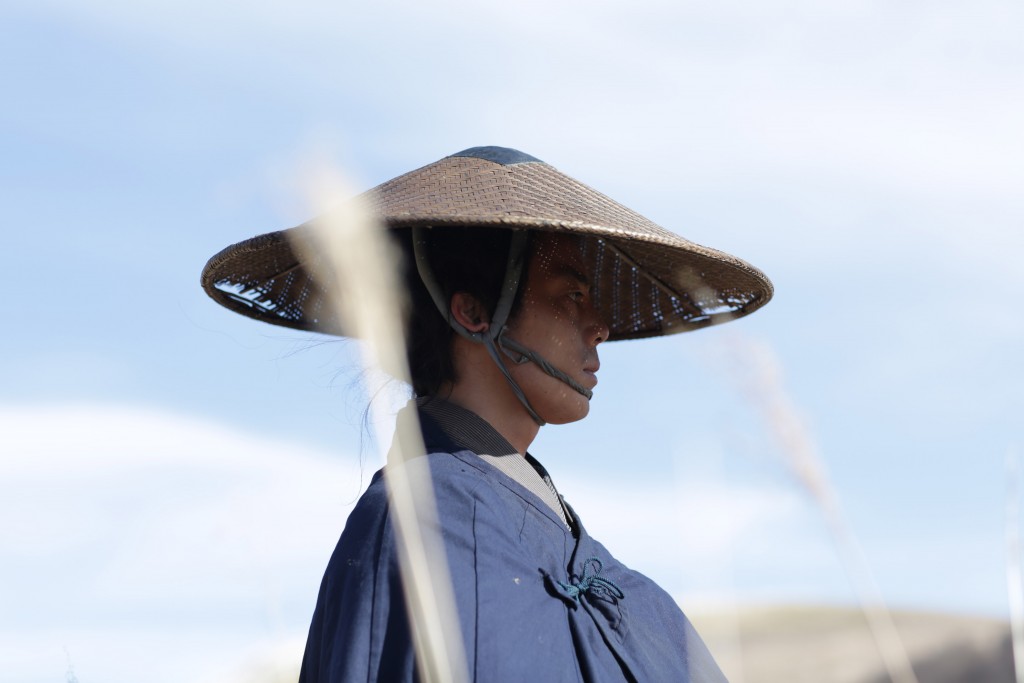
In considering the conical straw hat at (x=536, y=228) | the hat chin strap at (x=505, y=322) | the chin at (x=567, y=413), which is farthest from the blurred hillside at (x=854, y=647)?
the hat chin strap at (x=505, y=322)

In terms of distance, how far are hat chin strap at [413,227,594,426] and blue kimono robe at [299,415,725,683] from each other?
0.70 ft

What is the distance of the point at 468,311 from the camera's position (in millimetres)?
2691

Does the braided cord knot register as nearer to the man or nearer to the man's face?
the man

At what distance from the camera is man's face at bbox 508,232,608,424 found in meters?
2.66

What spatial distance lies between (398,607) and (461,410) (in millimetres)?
599

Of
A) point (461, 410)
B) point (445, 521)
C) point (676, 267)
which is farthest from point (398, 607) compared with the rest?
point (676, 267)

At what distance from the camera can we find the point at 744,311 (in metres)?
3.28

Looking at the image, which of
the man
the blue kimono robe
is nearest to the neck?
the man

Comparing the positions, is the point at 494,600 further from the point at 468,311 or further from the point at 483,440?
the point at 468,311

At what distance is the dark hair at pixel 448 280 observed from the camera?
2.68 metres

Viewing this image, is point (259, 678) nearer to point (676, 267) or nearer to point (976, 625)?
point (676, 267)

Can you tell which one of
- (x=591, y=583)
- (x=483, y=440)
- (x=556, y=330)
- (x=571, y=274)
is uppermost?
(x=571, y=274)

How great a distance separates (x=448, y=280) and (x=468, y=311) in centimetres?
9

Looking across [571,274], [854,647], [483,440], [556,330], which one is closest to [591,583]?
[483,440]
